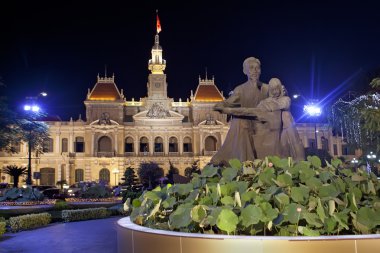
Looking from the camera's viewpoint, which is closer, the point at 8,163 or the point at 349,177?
the point at 349,177

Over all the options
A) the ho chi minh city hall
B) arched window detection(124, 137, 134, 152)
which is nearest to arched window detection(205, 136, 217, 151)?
the ho chi minh city hall

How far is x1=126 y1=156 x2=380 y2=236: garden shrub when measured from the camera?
4.06 metres

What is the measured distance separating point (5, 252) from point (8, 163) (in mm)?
52206

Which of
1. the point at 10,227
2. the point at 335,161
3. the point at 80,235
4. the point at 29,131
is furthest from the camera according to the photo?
the point at 29,131

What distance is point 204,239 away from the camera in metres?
3.64

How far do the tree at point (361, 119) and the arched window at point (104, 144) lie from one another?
→ 135ft

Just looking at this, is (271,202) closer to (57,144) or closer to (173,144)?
(173,144)

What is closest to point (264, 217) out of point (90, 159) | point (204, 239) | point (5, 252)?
point (204, 239)

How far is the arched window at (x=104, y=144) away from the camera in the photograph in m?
59.3

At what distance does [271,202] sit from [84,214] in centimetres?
1073

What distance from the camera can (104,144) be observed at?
5956 centimetres

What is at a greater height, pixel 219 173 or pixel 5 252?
pixel 219 173

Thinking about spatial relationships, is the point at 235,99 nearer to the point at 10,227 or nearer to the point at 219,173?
the point at 219,173

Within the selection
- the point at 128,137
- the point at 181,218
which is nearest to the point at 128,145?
the point at 128,137
